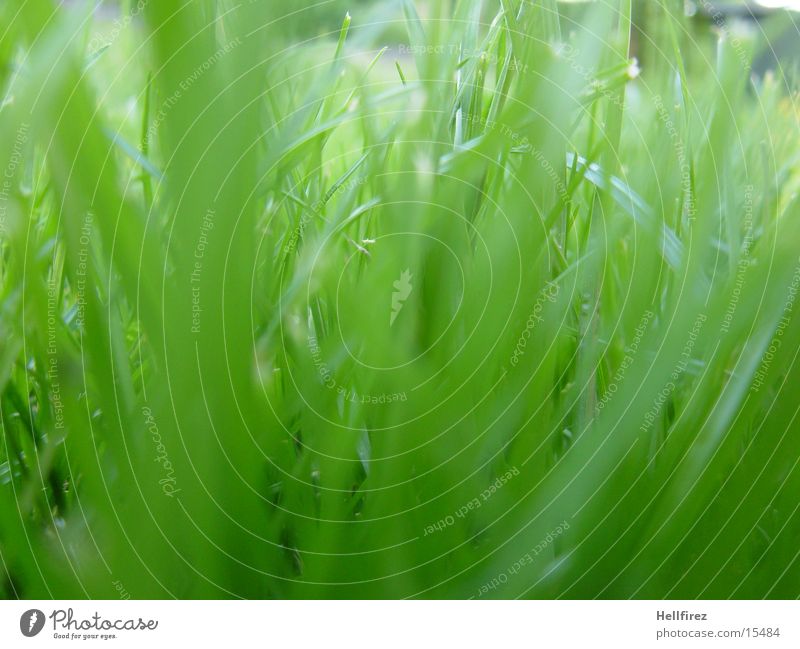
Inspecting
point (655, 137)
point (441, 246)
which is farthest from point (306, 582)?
point (655, 137)

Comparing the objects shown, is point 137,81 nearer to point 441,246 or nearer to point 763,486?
point 441,246

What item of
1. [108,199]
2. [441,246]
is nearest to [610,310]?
[441,246]

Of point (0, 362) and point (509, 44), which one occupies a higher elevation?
point (509, 44)

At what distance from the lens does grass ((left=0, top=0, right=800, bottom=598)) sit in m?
0.25

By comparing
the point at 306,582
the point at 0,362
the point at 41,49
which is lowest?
the point at 306,582

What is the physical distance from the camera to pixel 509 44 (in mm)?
300

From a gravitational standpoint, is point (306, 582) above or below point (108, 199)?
below

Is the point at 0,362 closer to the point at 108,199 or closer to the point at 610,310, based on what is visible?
the point at 108,199

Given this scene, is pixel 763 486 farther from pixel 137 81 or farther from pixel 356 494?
pixel 137 81

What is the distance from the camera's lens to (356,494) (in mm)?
278

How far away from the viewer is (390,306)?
0.28 metres

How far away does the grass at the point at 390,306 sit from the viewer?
0.83 ft

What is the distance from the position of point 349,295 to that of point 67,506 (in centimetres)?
14

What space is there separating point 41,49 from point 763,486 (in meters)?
0.35
